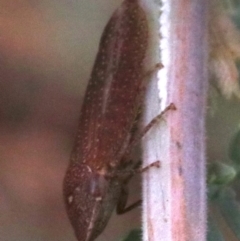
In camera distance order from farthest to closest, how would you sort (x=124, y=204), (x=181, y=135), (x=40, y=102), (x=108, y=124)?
(x=40, y=102), (x=124, y=204), (x=108, y=124), (x=181, y=135)

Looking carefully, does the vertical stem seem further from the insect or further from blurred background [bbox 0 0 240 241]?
blurred background [bbox 0 0 240 241]

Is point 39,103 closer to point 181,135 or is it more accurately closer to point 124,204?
point 124,204

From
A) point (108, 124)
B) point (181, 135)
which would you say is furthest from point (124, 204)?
point (181, 135)

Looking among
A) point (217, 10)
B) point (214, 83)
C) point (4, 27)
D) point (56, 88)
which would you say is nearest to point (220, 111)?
point (214, 83)

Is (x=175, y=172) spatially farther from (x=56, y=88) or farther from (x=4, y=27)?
(x=4, y=27)

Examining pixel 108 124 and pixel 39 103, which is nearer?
pixel 108 124

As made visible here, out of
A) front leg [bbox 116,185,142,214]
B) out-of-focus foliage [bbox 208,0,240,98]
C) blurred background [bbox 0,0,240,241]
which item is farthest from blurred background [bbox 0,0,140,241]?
out-of-focus foliage [bbox 208,0,240,98]
